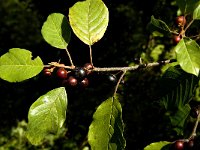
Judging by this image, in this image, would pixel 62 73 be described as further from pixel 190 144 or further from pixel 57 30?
pixel 190 144

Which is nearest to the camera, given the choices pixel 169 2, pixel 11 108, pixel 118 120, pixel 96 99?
pixel 118 120

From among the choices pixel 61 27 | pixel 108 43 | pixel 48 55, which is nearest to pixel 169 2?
pixel 108 43

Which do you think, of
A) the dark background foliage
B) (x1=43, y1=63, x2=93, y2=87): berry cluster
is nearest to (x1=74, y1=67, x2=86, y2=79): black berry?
(x1=43, y1=63, x2=93, y2=87): berry cluster

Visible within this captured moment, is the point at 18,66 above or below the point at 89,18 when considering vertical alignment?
below

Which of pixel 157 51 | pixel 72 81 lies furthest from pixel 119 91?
pixel 72 81

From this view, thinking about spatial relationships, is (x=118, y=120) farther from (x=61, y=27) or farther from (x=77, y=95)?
(x=77, y=95)

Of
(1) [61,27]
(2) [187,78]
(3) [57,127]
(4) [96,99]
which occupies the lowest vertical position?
(4) [96,99]

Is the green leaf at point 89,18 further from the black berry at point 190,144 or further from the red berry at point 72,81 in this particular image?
the black berry at point 190,144
